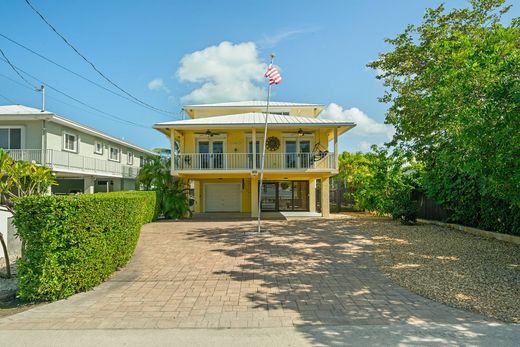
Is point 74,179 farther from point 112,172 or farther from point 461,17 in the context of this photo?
point 461,17

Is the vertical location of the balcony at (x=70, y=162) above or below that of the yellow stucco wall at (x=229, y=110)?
below

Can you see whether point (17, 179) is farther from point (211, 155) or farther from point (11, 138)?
point (11, 138)

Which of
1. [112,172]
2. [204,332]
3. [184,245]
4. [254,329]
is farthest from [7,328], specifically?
[112,172]

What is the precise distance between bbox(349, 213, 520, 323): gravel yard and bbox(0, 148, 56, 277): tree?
25.1ft

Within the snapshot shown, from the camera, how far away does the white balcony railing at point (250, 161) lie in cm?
1656

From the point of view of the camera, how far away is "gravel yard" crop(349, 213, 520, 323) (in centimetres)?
501

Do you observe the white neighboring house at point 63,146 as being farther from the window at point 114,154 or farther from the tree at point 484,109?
the tree at point 484,109

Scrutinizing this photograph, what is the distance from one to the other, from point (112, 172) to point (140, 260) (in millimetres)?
18997

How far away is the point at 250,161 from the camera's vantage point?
675 inches

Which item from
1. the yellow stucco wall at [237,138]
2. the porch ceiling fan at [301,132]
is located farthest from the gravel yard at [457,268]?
the yellow stucco wall at [237,138]

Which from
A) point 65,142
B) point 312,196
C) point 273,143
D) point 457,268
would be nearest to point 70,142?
point 65,142

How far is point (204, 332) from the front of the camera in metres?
3.92

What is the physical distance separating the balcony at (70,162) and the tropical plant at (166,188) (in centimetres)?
509

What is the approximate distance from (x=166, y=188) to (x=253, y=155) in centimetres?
532
